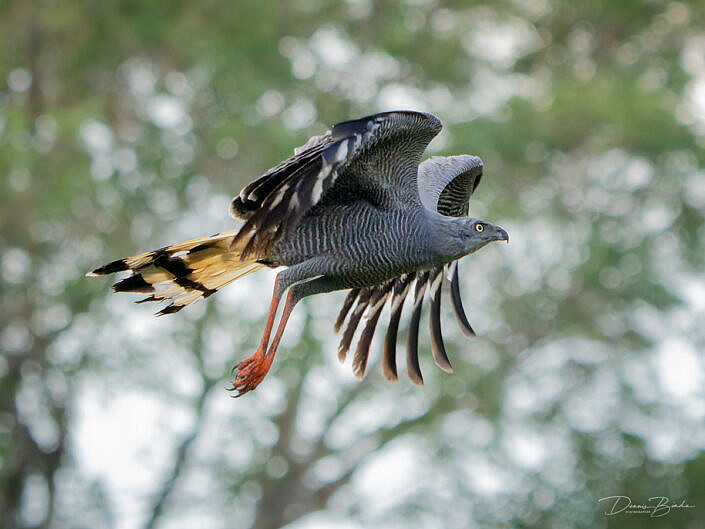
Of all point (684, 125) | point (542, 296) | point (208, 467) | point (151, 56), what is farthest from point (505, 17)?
point (208, 467)

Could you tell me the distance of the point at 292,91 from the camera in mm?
15750

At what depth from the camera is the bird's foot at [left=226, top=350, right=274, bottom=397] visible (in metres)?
5.61

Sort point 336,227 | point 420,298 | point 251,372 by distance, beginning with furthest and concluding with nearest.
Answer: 1. point 420,298
2. point 336,227
3. point 251,372

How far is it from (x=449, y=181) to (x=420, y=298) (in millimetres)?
1070

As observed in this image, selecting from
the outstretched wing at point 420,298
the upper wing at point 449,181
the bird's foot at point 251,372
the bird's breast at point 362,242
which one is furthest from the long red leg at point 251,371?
the upper wing at point 449,181

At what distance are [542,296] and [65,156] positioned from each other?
7.71 m

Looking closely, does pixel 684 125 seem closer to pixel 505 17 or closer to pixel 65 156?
pixel 505 17

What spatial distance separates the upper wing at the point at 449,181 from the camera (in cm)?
642

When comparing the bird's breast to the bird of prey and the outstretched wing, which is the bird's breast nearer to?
the bird of prey

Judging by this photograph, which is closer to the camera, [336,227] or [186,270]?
[336,227]

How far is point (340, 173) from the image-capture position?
5.55 metres

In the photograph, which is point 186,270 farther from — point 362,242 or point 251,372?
point 362,242

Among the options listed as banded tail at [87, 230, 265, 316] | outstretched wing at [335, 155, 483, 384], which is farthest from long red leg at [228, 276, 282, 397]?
outstretched wing at [335, 155, 483, 384]

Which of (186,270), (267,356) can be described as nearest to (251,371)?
(267,356)
